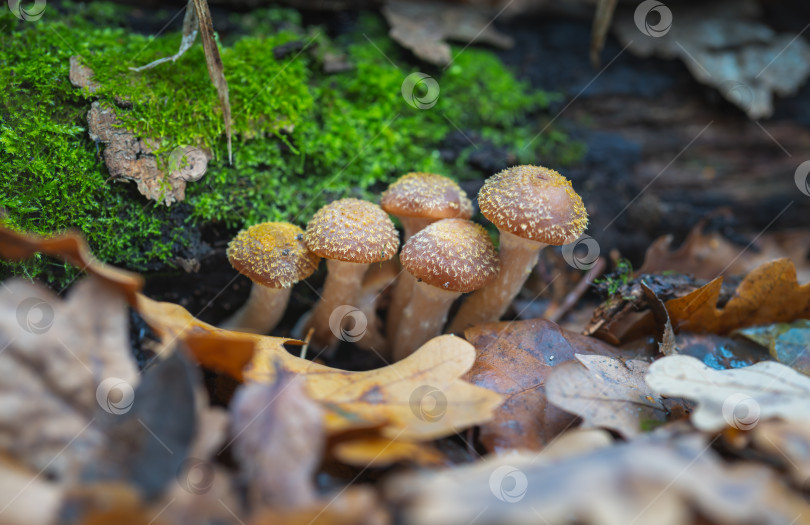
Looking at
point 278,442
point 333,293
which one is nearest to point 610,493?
point 278,442

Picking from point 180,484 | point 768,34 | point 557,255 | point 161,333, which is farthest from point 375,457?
point 768,34

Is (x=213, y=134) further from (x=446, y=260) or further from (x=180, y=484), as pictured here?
(x=180, y=484)

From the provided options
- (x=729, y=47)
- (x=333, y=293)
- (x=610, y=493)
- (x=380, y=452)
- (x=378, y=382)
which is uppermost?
(x=729, y=47)

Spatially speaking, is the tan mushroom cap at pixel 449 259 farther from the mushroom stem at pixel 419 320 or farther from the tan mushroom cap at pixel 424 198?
the mushroom stem at pixel 419 320

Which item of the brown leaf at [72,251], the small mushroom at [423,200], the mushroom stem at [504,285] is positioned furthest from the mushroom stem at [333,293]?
the brown leaf at [72,251]

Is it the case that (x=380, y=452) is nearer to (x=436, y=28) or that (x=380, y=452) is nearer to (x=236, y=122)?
(x=236, y=122)

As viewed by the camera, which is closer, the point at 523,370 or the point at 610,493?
the point at 610,493
